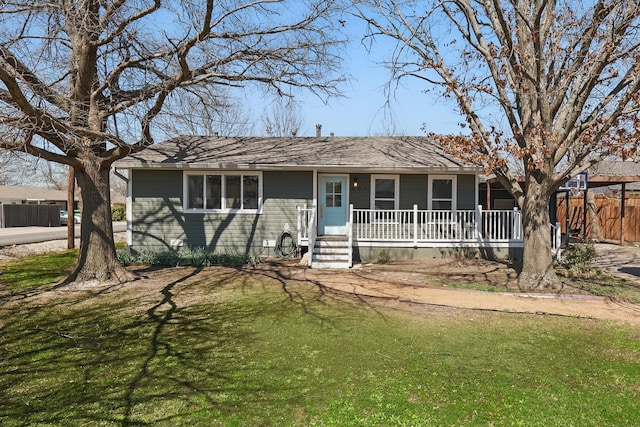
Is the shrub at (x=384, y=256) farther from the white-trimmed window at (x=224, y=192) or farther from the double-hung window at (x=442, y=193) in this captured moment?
the white-trimmed window at (x=224, y=192)

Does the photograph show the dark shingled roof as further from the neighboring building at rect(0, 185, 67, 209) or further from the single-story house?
the neighboring building at rect(0, 185, 67, 209)

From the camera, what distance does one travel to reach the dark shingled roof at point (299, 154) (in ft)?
39.3

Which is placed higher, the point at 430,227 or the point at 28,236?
the point at 430,227

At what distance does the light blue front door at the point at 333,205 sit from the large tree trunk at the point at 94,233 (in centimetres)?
630

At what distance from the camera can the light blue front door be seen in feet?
42.9

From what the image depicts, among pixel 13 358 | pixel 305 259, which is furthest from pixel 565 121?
pixel 13 358

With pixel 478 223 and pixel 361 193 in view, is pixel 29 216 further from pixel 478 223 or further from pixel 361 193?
pixel 478 223

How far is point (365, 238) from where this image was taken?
12.1 metres

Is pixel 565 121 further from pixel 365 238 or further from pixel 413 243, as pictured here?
pixel 365 238


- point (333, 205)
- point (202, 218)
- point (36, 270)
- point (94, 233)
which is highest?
point (333, 205)

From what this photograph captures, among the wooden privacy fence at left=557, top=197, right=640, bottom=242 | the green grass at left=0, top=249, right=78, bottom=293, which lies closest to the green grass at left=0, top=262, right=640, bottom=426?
Result: the green grass at left=0, top=249, right=78, bottom=293

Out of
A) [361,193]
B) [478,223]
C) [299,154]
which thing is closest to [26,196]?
[299,154]

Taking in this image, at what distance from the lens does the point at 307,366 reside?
4328mm

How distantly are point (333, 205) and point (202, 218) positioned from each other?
4.22 metres
